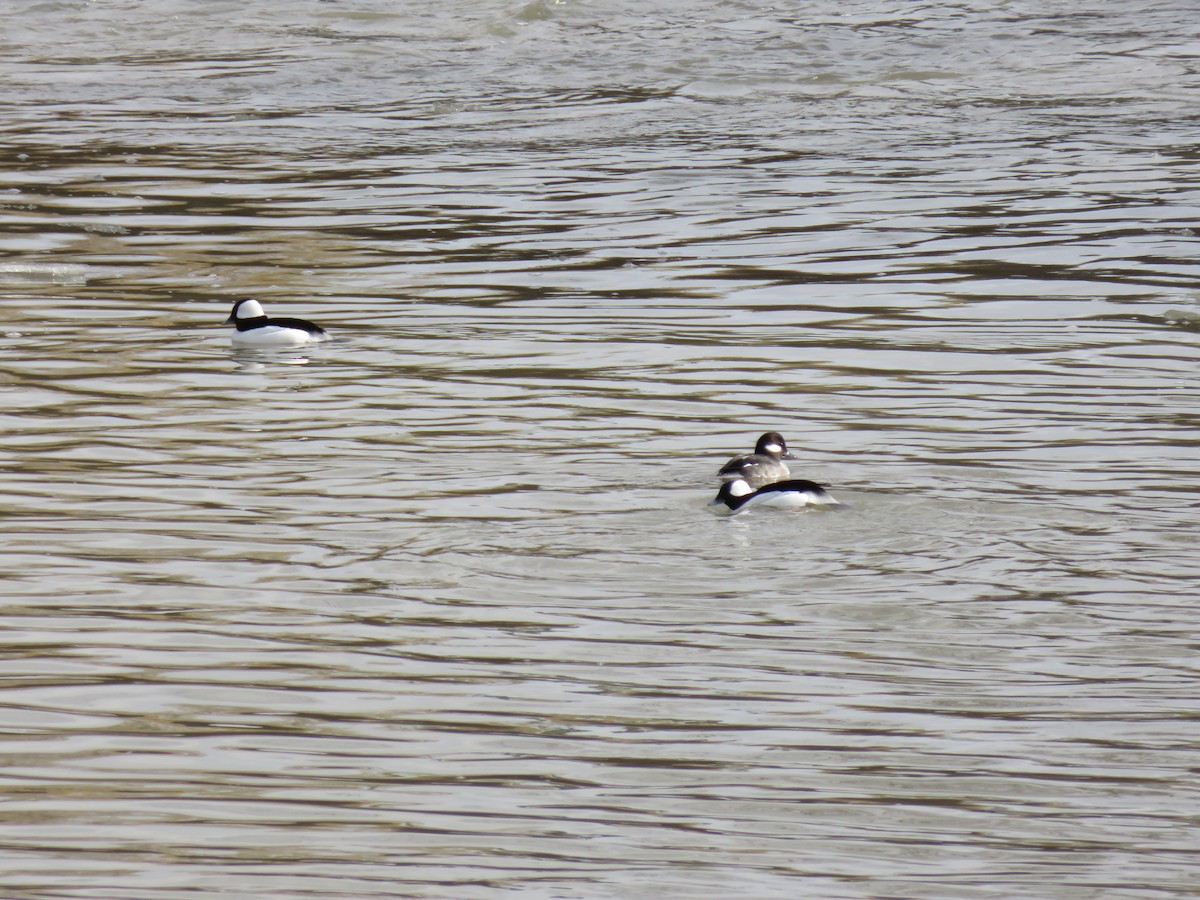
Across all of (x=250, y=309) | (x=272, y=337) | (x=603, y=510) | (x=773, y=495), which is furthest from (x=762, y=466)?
(x=250, y=309)

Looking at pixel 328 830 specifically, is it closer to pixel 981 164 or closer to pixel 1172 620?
pixel 1172 620

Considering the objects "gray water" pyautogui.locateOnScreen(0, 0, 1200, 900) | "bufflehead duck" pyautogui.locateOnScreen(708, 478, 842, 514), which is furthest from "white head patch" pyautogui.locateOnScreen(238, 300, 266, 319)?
"bufflehead duck" pyautogui.locateOnScreen(708, 478, 842, 514)

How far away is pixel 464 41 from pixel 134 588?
19267 mm

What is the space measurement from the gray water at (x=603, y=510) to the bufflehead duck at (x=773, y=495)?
0.52 ft

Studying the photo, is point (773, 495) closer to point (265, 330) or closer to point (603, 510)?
point (603, 510)

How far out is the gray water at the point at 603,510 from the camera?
217 inches

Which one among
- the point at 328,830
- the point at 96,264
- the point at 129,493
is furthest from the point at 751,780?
the point at 96,264

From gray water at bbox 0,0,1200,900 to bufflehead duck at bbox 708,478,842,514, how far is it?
158 mm

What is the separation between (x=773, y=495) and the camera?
8.52 meters

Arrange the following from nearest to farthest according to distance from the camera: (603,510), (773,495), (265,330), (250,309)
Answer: (773,495), (603,510), (265,330), (250,309)

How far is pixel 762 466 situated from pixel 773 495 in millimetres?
606

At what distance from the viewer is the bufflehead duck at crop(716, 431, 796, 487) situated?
8930 millimetres

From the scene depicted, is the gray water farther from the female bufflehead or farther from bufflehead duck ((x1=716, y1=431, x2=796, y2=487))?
bufflehead duck ((x1=716, y1=431, x2=796, y2=487))

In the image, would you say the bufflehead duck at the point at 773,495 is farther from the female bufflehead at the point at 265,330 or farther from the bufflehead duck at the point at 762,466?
the female bufflehead at the point at 265,330
